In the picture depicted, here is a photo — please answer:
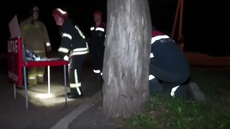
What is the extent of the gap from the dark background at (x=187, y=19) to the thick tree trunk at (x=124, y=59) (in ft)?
72.0

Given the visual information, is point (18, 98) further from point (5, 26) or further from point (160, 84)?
point (5, 26)

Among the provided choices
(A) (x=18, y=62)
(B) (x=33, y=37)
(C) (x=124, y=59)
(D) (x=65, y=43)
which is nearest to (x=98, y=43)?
(B) (x=33, y=37)

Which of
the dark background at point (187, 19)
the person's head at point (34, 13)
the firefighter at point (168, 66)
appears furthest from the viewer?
the dark background at point (187, 19)

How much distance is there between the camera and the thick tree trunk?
630 centimetres

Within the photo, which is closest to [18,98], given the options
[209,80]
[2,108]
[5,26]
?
[2,108]

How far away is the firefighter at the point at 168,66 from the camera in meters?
7.25

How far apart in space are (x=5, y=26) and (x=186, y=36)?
16.8m

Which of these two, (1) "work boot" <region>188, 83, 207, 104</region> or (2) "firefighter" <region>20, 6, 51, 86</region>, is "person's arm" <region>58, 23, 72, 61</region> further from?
(1) "work boot" <region>188, 83, 207, 104</region>

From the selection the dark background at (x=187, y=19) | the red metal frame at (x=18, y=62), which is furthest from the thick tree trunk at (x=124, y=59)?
the dark background at (x=187, y=19)

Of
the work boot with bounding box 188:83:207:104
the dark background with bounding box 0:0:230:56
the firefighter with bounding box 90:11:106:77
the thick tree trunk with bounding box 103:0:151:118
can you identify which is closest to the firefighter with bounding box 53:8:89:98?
the thick tree trunk with bounding box 103:0:151:118

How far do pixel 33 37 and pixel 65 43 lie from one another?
2.30 meters

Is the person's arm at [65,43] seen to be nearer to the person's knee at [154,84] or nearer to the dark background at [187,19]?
the person's knee at [154,84]

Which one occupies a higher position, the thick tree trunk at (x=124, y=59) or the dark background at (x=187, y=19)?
the thick tree trunk at (x=124, y=59)

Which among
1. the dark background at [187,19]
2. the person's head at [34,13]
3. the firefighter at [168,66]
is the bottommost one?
the dark background at [187,19]
